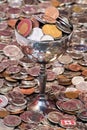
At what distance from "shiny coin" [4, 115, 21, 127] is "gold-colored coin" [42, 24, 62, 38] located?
0.71ft

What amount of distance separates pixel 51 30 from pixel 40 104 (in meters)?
0.19

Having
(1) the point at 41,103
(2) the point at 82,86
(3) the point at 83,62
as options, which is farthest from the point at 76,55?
Answer: (1) the point at 41,103

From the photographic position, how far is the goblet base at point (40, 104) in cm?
107

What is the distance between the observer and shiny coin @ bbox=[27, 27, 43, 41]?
0.97 m

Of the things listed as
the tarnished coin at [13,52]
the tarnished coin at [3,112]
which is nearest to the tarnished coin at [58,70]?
the tarnished coin at [13,52]

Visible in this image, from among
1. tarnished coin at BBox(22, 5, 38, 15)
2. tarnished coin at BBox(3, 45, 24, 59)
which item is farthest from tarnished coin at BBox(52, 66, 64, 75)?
tarnished coin at BBox(22, 5, 38, 15)

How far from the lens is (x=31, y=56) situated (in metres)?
0.99

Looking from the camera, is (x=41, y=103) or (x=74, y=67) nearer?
(x=41, y=103)

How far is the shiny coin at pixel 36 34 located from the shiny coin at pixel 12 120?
20 cm

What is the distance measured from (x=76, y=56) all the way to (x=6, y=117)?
340 millimetres

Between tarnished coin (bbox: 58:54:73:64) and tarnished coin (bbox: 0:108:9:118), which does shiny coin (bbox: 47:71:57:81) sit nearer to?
tarnished coin (bbox: 58:54:73:64)

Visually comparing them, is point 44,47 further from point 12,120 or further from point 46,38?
point 12,120

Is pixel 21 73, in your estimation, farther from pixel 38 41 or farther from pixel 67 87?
pixel 38 41

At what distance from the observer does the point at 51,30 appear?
99cm
